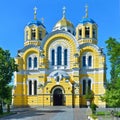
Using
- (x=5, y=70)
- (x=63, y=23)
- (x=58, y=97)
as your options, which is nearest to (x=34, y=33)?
(x=63, y=23)

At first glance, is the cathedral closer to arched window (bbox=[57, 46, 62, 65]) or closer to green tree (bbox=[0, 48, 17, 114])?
arched window (bbox=[57, 46, 62, 65])

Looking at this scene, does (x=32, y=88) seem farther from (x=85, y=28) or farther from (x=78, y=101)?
(x=85, y=28)

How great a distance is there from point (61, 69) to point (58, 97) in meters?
5.11

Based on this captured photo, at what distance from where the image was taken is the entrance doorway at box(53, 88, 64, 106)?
215 feet

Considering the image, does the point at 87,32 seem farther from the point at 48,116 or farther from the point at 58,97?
the point at 48,116

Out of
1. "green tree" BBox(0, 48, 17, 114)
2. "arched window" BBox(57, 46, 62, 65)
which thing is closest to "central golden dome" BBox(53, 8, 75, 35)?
"arched window" BBox(57, 46, 62, 65)

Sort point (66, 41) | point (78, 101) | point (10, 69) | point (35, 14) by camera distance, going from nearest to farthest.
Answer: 1. point (10, 69)
2. point (78, 101)
3. point (66, 41)
4. point (35, 14)

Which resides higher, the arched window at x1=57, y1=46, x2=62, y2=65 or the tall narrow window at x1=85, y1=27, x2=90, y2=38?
the tall narrow window at x1=85, y1=27, x2=90, y2=38

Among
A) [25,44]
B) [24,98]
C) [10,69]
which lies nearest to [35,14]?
[25,44]

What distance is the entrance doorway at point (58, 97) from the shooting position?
65438mm

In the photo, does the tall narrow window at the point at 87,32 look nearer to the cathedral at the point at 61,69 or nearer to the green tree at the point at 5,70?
the cathedral at the point at 61,69

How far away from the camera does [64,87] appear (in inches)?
2552

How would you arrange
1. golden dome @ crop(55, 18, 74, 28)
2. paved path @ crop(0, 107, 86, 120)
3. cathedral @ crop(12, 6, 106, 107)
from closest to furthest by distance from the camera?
paved path @ crop(0, 107, 86, 120) < cathedral @ crop(12, 6, 106, 107) < golden dome @ crop(55, 18, 74, 28)

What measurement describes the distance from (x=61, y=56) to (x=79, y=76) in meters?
4.81
